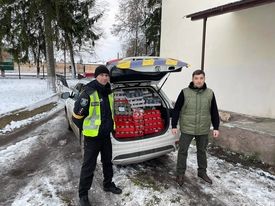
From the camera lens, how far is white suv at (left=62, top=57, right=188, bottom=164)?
4469 mm

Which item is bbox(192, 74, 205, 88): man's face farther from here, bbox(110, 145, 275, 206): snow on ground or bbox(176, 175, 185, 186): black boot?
bbox(110, 145, 275, 206): snow on ground

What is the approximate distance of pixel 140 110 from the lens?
505cm

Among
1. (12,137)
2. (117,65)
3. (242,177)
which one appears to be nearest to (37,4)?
(12,137)

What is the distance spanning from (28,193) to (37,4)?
40.1ft

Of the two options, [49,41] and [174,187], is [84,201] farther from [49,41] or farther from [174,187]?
[49,41]

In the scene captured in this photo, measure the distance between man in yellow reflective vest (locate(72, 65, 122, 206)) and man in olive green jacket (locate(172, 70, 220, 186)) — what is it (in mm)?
1141

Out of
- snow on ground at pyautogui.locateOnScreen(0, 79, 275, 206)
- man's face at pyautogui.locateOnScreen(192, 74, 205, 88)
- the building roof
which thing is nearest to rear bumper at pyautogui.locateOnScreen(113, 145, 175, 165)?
snow on ground at pyautogui.locateOnScreen(0, 79, 275, 206)

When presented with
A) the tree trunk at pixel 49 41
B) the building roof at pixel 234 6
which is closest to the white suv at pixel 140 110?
the building roof at pixel 234 6

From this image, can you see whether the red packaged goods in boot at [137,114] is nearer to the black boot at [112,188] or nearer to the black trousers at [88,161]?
the black trousers at [88,161]

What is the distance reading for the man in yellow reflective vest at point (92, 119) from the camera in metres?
3.73

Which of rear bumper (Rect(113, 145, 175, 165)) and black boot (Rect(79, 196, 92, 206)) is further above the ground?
rear bumper (Rect(113, 145, 175, 165))

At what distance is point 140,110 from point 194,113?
3.62ft

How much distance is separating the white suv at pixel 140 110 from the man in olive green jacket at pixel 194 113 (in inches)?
18.6

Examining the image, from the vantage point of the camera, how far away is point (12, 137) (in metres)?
7.53
